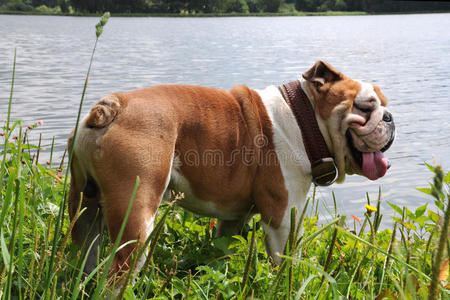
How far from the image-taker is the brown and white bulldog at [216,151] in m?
2.79

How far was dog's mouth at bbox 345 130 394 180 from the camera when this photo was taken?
→ 370 centimetres

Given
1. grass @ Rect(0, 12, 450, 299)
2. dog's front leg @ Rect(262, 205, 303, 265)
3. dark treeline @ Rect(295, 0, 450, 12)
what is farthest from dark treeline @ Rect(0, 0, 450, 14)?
dog's front leg @ Rect(262, 205, 303, 265)

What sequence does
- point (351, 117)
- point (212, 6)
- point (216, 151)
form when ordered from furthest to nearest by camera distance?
1. point (212, 6)
2. point (351, 117)
3. point (216, 151)

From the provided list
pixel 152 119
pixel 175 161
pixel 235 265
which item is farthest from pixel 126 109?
pixel 235 265

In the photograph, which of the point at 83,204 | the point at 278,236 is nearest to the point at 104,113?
the point at 83,204

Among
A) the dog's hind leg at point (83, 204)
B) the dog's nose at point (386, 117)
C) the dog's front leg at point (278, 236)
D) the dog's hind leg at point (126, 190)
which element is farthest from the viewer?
the dog's nose at point (386, 117)

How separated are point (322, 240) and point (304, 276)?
129cm

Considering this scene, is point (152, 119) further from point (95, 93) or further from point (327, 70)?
point (95, 93)

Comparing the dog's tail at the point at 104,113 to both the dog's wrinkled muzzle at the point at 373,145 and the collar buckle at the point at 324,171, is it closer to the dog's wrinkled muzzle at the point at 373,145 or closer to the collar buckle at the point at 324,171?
the collar buckle at the point at 324,171

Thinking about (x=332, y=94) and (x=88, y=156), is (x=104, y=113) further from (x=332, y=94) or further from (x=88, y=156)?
(x=332, y=94)

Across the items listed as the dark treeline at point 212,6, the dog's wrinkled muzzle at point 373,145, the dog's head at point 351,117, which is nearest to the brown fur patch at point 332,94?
the dog's head at point 351,117

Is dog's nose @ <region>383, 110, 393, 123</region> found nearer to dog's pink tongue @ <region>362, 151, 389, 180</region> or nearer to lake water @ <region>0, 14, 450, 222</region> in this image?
dog's pink tongue @ <region>362, 151, 389, 180</region>

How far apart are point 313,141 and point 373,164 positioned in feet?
1.61

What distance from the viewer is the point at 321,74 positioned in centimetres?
368
